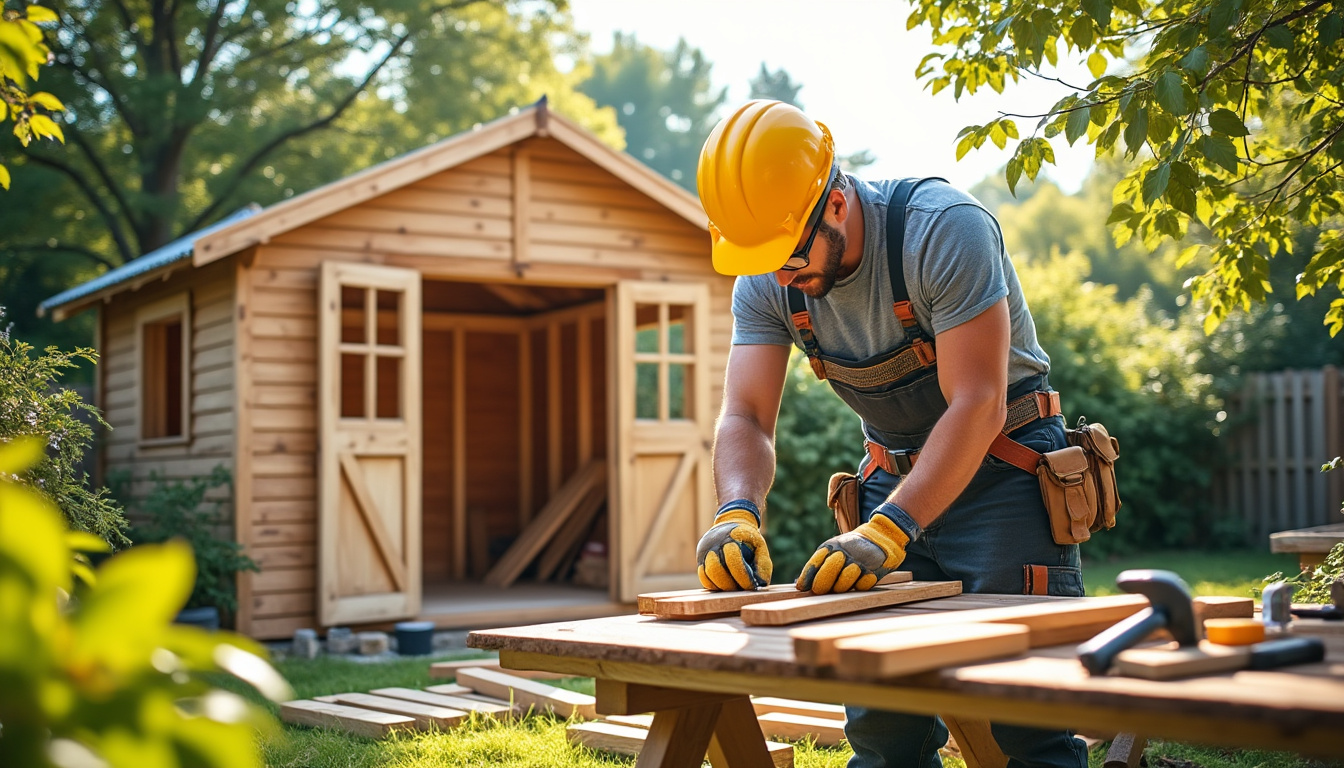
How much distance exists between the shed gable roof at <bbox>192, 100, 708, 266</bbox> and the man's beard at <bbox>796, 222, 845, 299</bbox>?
237 inches


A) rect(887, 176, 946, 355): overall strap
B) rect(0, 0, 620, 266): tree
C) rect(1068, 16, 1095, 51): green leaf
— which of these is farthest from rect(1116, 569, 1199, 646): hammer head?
rect(0, 0, 620, 266): tree

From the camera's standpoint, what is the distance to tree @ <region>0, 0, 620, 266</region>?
18.2 meters

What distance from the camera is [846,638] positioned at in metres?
1.79

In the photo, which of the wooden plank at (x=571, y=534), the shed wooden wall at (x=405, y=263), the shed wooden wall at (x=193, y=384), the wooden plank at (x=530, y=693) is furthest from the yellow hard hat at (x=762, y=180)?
the wooden plank at (x=571, y=534)

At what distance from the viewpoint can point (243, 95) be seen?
19531mm

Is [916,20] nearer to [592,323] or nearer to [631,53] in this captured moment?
[592,323]

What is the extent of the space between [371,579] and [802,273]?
6.55 m

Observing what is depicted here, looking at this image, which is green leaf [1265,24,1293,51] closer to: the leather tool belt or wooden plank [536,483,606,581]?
the leather tool belt

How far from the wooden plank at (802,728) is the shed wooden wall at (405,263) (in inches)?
200

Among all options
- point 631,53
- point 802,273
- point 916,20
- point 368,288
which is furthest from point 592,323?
point 631,53

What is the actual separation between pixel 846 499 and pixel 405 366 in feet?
20.2

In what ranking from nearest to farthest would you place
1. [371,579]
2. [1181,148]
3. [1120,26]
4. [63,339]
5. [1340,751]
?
1. [1340,751]
2. [1181,148]
3. [1120,26]
4. [371,579]
5. [63,339]

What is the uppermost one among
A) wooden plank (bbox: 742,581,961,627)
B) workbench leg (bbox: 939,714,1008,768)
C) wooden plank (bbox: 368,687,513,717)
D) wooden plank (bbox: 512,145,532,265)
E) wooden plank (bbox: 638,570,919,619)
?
wooden plank (bbox: 512,145,532,265)

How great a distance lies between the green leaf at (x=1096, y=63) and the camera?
4355mm
